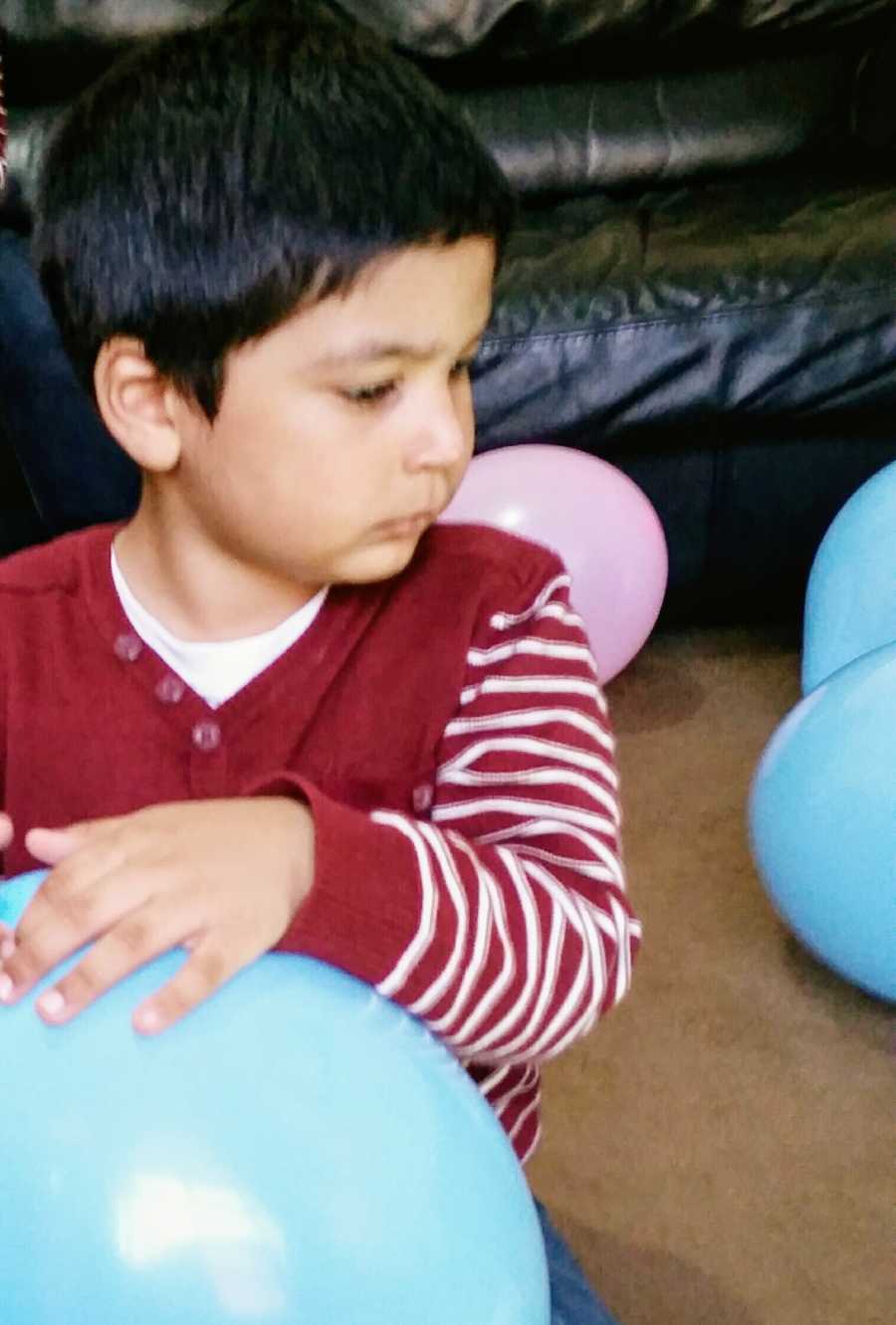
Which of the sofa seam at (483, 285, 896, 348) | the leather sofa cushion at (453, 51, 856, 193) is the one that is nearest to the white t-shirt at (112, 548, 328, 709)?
the sofa seam at (483, 285, 896, 348)

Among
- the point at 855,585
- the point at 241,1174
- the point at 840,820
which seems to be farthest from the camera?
the point at 855,585

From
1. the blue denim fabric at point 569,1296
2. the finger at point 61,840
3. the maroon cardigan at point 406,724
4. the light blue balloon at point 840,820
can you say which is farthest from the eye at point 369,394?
the light blue balloon at point 840,820

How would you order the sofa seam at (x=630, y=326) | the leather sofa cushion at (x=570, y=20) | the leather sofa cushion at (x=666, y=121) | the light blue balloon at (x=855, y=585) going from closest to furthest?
the light blue balloon at (x=855, y=585)
the sofa seam at (x=630, y=326)
the leather sofa cushion at (x=570, y=20)
the leather sofa cushion at (x=666, y=121)

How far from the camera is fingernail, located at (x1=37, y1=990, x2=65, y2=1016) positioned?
0.51m

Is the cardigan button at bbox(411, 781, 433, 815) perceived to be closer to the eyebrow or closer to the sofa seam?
the eyebrow

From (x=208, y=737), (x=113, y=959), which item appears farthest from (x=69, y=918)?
(x=208, y=737)

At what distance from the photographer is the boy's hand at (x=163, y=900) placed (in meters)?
0.52

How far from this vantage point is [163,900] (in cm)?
53

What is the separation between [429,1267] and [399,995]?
0.36 ft

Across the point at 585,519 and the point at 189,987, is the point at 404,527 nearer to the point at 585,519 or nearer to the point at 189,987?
the point at 189,987

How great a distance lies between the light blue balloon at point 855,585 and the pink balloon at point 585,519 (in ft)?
0.66

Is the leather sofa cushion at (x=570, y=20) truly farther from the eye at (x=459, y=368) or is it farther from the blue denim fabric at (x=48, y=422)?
the eye at (x=459, y=368)

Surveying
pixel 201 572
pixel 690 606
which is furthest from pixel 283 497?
pixel 690 606

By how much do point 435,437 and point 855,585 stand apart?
81cm
